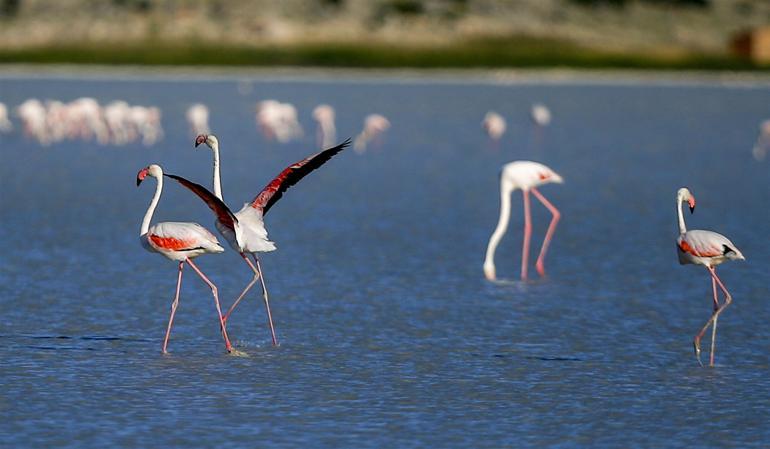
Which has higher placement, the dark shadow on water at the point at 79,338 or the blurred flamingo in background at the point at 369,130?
the blurred flamingo in background at the point at 369,130

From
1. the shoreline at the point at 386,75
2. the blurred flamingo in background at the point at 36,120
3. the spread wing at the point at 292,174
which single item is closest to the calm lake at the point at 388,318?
the spread wing at the point at 292,174

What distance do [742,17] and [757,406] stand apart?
95.4 m

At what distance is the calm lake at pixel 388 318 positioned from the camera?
7.96 metres

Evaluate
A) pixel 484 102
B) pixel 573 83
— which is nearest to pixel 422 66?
pixel 573 83

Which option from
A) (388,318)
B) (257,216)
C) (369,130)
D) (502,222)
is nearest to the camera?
(257,216)

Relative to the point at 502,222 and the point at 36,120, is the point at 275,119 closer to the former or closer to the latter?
the point at 36,120

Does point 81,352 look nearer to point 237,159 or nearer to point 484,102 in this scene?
point 237,159

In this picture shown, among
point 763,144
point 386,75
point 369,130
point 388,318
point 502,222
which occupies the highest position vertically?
point 386,75

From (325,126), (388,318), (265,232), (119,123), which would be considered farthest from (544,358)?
(325,126)

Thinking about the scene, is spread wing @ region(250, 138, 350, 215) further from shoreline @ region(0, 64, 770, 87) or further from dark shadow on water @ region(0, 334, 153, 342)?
shoreline @ region(0, 64, 770, 87)

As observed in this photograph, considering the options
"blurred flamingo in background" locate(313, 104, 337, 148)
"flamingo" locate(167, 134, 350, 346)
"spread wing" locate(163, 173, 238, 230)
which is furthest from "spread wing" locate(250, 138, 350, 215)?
"blurred flamingo in background" locate(313, 104, 337, 148)

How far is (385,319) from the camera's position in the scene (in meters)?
10.9

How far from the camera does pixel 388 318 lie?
11.0 meters

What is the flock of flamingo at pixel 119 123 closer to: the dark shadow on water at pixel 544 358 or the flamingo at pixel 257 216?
the flamingo at pixel 257 216
